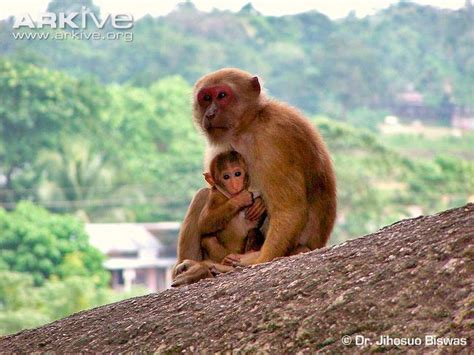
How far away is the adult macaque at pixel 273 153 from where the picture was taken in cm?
625

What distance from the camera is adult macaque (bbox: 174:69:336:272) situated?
6246mm

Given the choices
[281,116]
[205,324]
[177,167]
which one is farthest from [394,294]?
[177,167]

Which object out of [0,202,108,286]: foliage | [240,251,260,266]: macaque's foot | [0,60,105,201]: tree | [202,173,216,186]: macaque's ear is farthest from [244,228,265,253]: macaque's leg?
[0,60,105,201]: tree

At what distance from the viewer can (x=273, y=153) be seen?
629cm

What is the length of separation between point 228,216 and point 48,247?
2741 cm

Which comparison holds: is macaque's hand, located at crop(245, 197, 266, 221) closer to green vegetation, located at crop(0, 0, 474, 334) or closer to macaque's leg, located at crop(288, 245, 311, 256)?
macaque's leg, located at crop(288, 245, 311, 256)

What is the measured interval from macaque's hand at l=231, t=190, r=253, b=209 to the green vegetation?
22101 millimetres

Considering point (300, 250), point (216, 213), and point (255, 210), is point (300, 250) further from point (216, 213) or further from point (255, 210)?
point (216, 213)

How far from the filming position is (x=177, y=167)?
117 ft

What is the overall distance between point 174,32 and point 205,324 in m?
37.1

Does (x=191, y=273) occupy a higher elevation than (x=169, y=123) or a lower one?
lower

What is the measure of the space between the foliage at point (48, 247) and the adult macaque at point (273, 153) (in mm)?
26061

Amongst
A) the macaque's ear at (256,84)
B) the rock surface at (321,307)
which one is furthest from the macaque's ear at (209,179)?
the rock surface at (321,307)

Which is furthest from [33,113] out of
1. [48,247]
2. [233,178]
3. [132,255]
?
[233,178]
